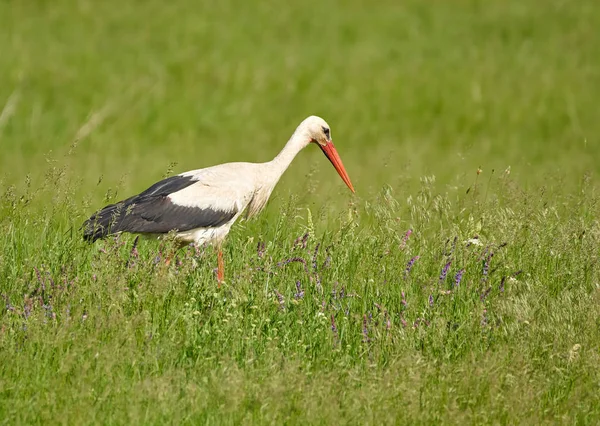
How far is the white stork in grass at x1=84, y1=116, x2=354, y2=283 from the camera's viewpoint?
22.4 feet

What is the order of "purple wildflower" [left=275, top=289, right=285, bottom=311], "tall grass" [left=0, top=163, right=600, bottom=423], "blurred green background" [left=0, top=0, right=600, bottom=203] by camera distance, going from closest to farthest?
1. "tall grass" [left=0, top=163, right=600, bottom=423]
2. "purple wildflower" [left=275, top=289, right=285, bottom=311]
3. "blurred green background" [left=0, top=0, right=600, bottom=203]

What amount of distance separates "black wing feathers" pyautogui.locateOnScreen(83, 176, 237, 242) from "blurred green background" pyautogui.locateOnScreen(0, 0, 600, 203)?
185 inches

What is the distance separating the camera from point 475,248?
20.5 feet

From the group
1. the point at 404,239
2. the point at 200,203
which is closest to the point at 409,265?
the point at 404,239

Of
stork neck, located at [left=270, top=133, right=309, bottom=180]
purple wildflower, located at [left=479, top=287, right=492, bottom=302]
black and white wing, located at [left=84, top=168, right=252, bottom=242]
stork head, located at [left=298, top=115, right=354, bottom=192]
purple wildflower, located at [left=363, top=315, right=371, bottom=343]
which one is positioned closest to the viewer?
purple wildflower, located at [left=363, top=315, right=371, bottom=343]

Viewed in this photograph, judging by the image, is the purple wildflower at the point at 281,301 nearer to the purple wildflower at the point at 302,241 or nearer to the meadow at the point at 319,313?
the meadow at the point at 319,313

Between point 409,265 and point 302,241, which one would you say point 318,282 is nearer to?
point 409,265

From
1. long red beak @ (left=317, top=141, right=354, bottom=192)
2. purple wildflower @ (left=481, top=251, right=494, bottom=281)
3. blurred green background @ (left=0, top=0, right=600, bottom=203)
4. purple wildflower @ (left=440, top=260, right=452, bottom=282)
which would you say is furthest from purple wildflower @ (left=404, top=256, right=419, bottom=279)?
blurred green background @ (left=0, top=0, right=600, bottom=203)

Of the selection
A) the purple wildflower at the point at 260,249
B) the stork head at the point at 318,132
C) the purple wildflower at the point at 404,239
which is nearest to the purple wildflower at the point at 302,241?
the purple wildflower at the point at 260,249

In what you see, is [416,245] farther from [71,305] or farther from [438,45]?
[438,45]

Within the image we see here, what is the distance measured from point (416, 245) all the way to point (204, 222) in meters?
1.43

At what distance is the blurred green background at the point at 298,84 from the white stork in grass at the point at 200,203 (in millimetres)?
4360

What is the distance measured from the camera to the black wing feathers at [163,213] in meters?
6.74

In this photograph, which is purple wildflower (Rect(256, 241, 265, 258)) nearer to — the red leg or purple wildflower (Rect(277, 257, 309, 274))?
purple wildflower (Rect(277, 257, 309, 274))
